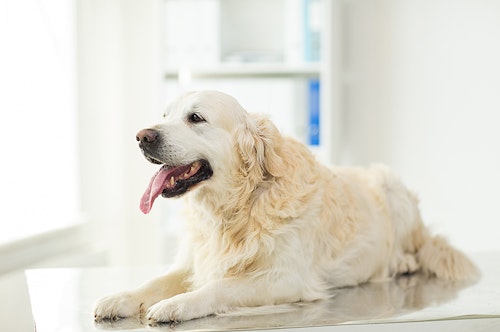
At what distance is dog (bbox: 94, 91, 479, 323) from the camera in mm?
1392

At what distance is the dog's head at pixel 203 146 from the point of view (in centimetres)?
139

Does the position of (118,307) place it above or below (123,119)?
below

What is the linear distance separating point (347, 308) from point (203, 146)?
0.46m

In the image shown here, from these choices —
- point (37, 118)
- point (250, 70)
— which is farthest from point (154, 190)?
point (250, 70)

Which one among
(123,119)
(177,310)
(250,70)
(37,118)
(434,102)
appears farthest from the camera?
(123,119)

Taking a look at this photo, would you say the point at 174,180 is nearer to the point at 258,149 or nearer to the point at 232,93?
the point at 258,149

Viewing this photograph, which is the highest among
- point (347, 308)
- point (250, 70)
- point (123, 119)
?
point (250, 70)

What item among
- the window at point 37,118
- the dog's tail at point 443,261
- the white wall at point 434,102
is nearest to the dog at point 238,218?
the dog's tail at point 443,261

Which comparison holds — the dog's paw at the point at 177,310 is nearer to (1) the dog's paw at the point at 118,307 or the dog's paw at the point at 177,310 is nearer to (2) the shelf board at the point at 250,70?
(1) the dog's paw at the point at 118,307

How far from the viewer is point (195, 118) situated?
145cm

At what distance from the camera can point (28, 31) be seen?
2.90 metres

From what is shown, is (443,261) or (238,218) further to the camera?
(443,261)

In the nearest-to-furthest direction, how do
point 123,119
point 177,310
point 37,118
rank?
1. point 177,310
2. point 37,118
3. point 123,119

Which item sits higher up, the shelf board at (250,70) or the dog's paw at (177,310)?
the shelf board at (250,70)
